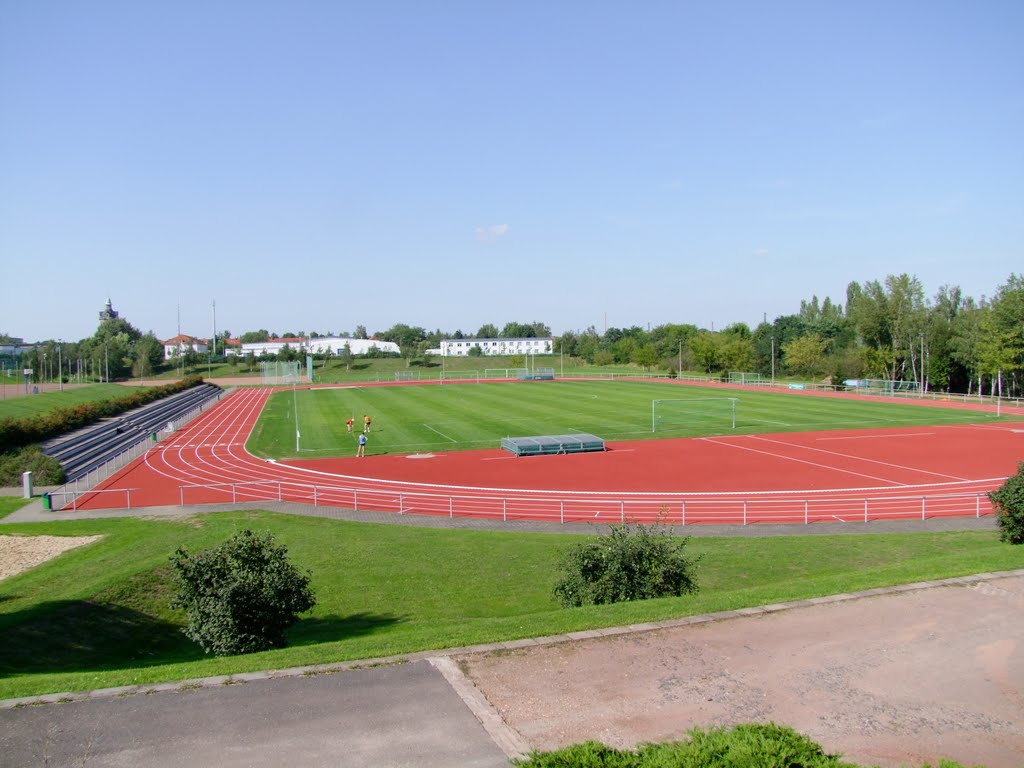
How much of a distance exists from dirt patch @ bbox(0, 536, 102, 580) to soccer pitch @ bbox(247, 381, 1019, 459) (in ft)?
53.0

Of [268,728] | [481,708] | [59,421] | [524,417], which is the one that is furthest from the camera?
[524,417]

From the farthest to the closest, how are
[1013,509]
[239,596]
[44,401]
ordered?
[44,401] → [1013,509] → [239,596]

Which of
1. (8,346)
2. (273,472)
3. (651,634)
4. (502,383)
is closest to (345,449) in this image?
(273,472)

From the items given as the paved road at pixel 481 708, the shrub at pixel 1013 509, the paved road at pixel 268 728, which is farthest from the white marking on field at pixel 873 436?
the paved road at pixel 268 728

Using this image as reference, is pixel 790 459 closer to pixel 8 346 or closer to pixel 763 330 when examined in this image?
pixel 763 330

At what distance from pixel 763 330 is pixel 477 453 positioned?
91511mm

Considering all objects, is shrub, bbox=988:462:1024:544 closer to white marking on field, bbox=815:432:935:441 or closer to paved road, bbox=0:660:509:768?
paved road, bbox=0:660:509:768

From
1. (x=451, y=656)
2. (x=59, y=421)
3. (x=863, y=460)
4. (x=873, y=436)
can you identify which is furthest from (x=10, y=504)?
(x=873, y=436)

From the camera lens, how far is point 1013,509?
16.6m

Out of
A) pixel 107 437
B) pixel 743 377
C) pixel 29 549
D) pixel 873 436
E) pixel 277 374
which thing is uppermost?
pixel 277 374

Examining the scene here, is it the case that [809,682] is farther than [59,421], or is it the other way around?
[59,421]

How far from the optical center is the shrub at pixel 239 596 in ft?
35.8

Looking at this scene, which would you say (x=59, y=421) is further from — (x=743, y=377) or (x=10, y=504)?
(x=743, y=377)

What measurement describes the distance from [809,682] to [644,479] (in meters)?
21.3
